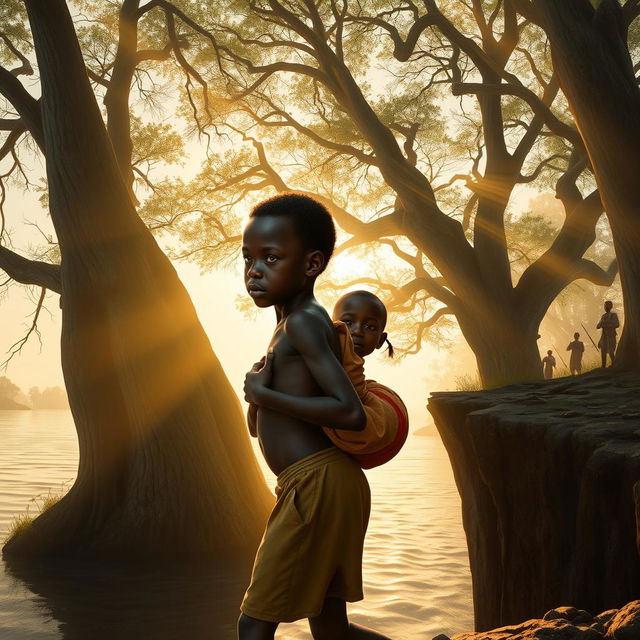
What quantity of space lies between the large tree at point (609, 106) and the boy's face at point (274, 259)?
191 inches

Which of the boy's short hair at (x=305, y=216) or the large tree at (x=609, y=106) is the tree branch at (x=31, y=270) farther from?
the boy's short hair at (x=305, y=216)

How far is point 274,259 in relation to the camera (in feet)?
7.80

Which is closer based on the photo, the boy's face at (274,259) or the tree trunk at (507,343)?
the boy's face at (274,259)

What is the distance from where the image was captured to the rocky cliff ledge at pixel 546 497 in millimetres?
2686

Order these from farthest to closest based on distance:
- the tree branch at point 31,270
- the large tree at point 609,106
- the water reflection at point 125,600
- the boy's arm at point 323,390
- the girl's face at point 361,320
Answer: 1. the tree branch at point 31,270
2. the large tree at point 609,106
3. the water reflection at point 125,600
4. the girl's face at point 361,320
5. the boy's arm at point 323,390

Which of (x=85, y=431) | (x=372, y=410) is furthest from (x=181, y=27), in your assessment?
(x=372, y=410)

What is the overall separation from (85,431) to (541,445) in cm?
551

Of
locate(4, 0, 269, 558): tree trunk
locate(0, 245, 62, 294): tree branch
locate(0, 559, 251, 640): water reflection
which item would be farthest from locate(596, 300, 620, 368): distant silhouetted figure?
locate(0, 559, 251, 640): water reflection

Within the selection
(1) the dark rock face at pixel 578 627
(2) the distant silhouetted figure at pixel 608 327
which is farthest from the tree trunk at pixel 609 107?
(2) the distant silhouetted figure at pixel 608 327

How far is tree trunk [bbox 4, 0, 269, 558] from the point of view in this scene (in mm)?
7082

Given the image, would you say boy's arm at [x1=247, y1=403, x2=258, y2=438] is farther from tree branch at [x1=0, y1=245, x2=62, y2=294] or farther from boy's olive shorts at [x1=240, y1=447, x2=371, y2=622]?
tree branch at [x1=0, y1=245, x2=62, y2=294]

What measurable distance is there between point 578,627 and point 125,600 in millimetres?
4276

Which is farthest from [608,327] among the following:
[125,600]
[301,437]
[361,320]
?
[301,437]

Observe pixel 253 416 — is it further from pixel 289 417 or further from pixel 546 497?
pixel 546 497
